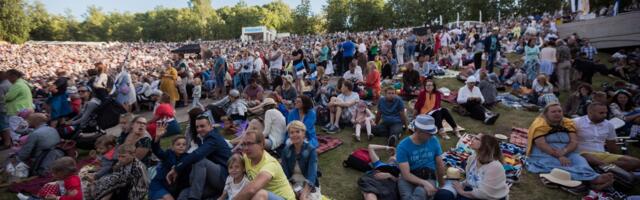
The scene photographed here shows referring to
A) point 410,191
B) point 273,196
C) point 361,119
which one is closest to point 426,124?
point 410,191

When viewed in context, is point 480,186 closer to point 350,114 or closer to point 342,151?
point 342,151

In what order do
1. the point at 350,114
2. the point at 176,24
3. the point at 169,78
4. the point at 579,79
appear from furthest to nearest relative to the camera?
the point at 176,24
the point at 579,79
the point at 169,78
the point at 350,114

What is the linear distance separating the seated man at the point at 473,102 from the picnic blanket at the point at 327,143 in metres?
3.38

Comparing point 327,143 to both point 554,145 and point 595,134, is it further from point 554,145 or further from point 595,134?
point 595,134

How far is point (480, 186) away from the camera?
4051 millimetres

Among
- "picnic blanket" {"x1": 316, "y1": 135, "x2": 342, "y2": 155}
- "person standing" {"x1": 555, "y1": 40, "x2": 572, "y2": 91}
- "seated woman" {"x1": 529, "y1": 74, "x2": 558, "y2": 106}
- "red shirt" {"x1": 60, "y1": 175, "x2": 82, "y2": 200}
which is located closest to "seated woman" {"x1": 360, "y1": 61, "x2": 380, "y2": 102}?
"picnic blanket" {"x1": 316, "y1": 135, "x2": 342, "y2": 155}

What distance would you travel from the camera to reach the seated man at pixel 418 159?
4.34 m

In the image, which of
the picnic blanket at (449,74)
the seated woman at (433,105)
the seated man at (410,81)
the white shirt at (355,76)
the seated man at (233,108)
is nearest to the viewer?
the seated woman at (433,105)

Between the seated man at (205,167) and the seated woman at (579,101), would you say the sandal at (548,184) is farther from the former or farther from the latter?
the seated man at (205,167)

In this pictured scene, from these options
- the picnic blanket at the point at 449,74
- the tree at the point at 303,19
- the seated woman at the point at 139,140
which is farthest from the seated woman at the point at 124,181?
the tree at the point at 303,19

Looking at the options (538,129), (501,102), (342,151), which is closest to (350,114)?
(342,151)

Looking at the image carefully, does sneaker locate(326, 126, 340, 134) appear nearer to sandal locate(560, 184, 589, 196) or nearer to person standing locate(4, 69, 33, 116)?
sandal locate(560, 184, 589, 196)

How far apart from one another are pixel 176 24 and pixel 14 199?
289 ft

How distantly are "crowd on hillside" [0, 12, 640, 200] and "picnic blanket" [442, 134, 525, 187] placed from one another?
1.07 feet
